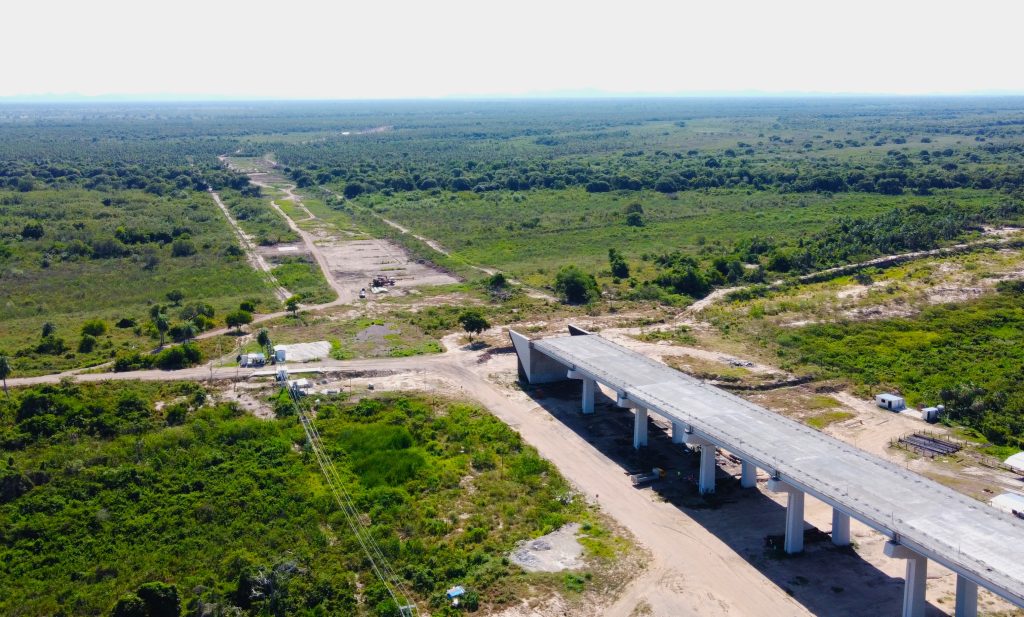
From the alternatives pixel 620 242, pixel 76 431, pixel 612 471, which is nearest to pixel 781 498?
pixel 612 471

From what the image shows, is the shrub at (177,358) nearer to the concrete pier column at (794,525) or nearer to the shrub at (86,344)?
the shrub at (86,344)

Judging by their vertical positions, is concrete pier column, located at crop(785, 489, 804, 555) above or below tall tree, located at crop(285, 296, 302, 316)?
below

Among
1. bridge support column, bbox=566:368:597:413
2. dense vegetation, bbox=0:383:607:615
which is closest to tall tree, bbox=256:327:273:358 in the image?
dense vegetation, bbox=0:383:607:615

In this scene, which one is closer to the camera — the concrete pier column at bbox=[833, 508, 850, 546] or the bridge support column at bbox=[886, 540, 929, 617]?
the bridge support column at bbox=[886, 540, 929, 617]

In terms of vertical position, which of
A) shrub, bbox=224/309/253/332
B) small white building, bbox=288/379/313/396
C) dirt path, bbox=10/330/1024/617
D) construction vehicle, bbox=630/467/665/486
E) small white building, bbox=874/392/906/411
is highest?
shrub, bbox=224/309/253/332

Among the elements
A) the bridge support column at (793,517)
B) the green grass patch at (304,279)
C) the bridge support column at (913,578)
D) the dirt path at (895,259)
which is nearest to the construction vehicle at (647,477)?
the bridge support column at (793,517)

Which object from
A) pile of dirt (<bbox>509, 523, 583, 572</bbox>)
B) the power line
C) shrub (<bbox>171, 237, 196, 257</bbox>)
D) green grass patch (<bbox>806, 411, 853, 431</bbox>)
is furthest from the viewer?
shrub (<bbox>171, 237, 196, 257</bbox>)

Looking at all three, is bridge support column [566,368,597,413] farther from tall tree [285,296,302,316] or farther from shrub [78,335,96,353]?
shrub [78,335,96,353]
